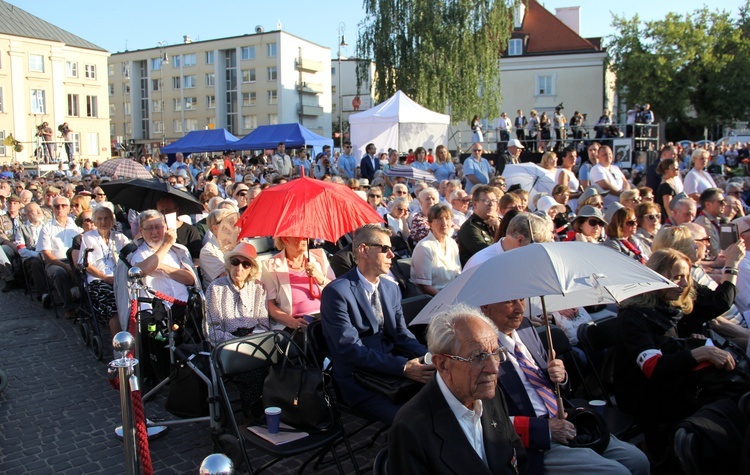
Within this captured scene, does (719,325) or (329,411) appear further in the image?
(719,325)

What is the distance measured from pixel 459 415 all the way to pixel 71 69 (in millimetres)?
69361

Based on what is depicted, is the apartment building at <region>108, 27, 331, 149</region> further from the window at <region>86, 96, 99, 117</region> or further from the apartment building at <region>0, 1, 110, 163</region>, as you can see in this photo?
the apartment building at <region>0, 1, 110, 163</region>

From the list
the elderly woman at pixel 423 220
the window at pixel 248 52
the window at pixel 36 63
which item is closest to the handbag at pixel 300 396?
Answer: the elderly woman at pixel 423 220

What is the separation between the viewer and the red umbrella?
5.39m

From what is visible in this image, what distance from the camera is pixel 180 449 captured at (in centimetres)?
467

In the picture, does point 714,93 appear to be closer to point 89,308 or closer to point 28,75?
point 89,308

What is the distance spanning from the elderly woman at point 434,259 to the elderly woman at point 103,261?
10.2 feet

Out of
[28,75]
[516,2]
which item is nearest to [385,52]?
A: [516,2]

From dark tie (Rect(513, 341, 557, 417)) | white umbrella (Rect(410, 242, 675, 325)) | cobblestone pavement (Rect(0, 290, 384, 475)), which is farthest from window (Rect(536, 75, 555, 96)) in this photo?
dark tie (Rect(513, 341, 557, 417))

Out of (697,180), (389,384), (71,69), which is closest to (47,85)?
(71,69)

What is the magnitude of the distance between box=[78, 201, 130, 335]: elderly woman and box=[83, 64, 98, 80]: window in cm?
6430

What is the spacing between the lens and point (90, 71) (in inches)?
2549

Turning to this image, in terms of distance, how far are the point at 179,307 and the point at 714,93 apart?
4772 cm

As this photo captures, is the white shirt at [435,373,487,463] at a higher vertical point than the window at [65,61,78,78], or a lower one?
lower
